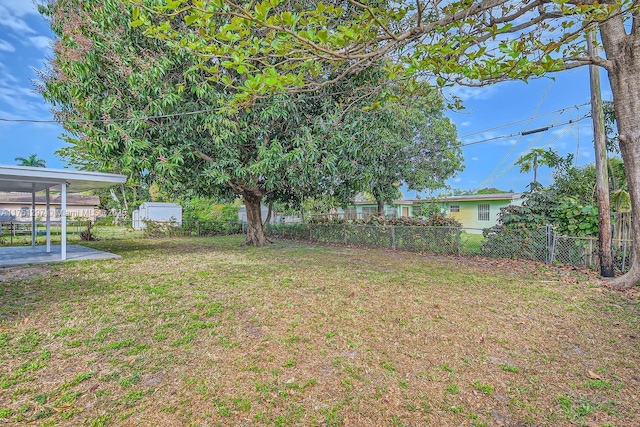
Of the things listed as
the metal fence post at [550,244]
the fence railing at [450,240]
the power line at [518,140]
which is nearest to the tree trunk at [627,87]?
the fence railing at [450,240]

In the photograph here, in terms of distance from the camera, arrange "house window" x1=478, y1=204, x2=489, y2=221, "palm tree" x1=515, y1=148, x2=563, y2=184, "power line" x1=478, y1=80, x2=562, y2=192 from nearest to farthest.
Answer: "palm tree" x1=515, y1=148, x2=563, y2=184, "power line" x1=478, y1=80, x2=562, y2=192, "house window" x1=478, y1=204, x2=489, y2=221

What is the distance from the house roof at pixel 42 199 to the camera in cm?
2628

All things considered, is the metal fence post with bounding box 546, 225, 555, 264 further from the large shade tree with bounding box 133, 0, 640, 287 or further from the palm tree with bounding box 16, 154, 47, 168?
the palm tree with bounding box 16, 154, 47, 168

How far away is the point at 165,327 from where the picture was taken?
351 cm

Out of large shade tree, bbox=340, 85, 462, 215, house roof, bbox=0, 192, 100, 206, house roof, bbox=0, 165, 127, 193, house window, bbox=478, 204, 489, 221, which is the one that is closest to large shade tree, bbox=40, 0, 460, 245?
house roof, bbox=0, 165, 127, 193

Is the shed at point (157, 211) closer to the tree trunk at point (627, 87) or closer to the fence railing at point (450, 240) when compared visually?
the fence railing at point (450, 240)

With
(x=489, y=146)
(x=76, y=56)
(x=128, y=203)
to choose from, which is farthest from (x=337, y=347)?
(x=128, y=203)

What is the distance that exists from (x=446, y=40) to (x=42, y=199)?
34112mm

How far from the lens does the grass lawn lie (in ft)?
6.82

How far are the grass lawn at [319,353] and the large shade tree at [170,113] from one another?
3516 millimetres

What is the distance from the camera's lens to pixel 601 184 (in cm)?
591

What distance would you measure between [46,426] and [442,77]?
14.7ft

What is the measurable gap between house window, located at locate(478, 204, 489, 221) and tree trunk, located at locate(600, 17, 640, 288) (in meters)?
15.2

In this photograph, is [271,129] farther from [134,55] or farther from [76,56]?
[76,56]
